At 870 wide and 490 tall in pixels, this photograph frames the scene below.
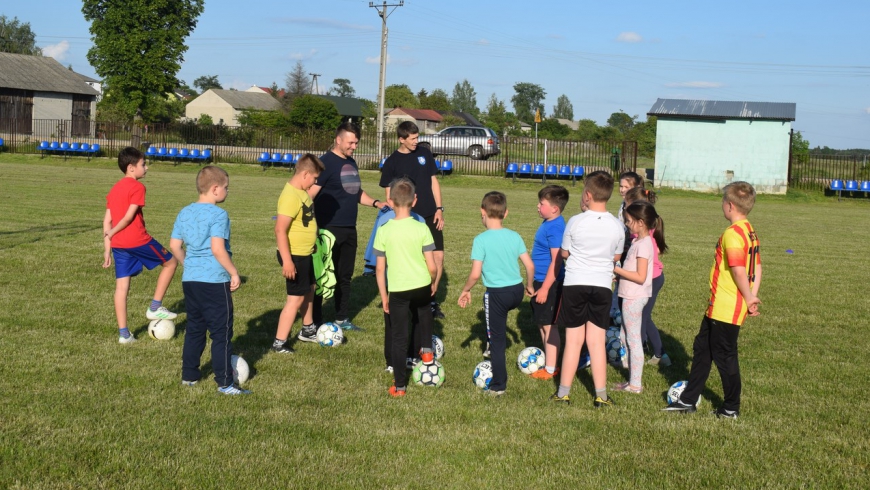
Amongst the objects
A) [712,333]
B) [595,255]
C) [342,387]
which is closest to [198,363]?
[342,387]

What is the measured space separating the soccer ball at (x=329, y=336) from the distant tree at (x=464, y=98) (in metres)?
167

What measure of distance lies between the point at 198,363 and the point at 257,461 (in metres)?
1.63

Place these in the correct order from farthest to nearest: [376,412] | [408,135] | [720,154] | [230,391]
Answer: [720,154]
[408,135]
[230,391]
[376,412]

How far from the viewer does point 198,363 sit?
19.3 ft

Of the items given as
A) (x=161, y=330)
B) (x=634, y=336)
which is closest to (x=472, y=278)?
(x=634, y=336)

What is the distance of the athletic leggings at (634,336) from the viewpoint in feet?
20.3

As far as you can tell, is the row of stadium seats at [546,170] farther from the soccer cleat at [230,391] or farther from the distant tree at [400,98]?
the distant tree at [400,98]

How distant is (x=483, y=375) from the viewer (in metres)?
6.21

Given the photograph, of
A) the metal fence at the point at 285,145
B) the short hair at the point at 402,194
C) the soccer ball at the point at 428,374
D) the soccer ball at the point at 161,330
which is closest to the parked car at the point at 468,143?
the metal fence at the point at 285,145

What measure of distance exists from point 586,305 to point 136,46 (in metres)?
50.7

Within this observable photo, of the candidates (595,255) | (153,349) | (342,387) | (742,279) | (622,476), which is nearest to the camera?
(622,476)

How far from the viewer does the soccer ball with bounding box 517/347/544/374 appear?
21.9ft

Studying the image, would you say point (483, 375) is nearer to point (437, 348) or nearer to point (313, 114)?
point (437, 348)

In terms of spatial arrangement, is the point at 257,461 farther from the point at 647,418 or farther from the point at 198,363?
the point at 647,418
